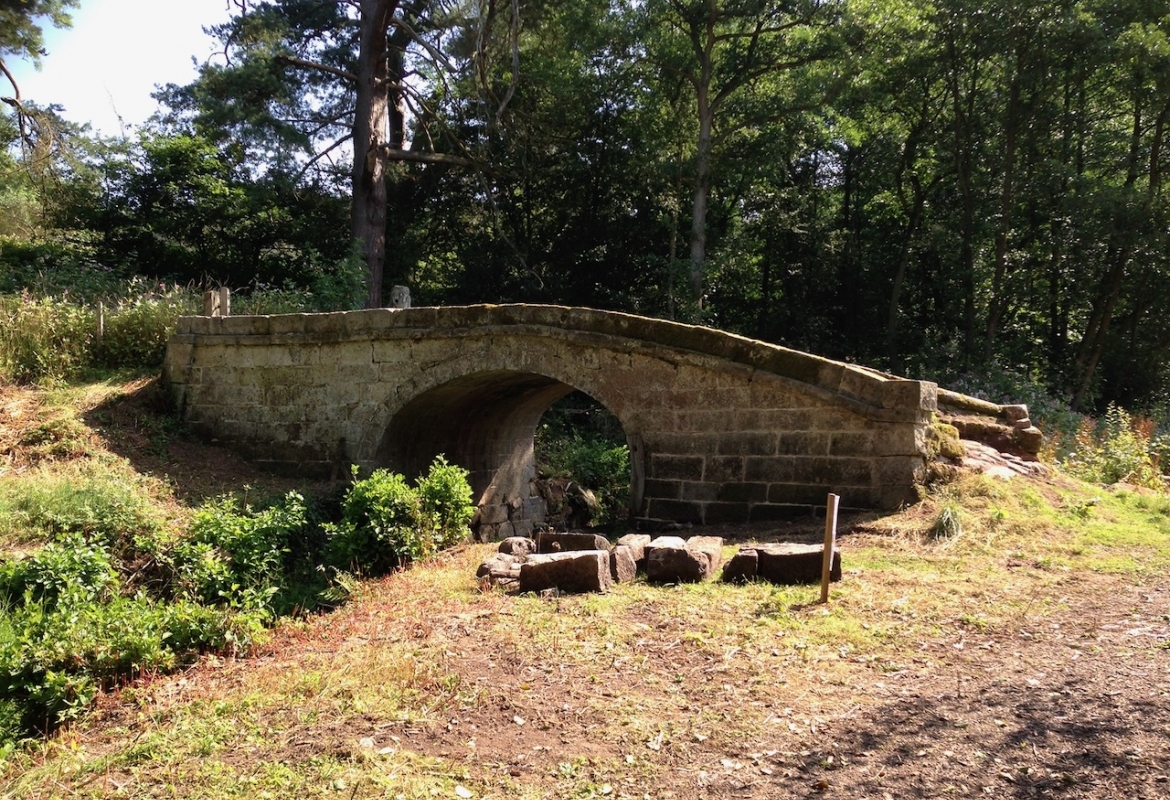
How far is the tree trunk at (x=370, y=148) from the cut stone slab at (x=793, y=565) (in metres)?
12.0

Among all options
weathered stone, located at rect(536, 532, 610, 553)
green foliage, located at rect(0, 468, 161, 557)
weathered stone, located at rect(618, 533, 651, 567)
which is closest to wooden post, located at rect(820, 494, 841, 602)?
weathered stone, located at rect(618, 533, 651, 567)

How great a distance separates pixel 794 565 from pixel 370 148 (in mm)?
13361

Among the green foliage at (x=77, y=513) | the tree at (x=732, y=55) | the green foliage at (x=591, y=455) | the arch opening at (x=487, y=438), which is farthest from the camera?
the tree at (x=732, y=55)

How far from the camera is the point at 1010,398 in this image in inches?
581

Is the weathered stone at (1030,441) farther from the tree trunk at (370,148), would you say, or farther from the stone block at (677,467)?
the tree trunk at (370,148)

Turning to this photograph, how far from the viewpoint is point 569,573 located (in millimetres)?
5914

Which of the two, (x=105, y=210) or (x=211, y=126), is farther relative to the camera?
(x=211, y=126)

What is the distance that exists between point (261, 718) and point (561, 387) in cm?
732

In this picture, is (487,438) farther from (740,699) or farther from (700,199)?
(740,699)

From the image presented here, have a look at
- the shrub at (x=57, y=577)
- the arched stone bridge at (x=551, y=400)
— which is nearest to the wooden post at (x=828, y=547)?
→ the arched stone bridge at (x=551, y=400)

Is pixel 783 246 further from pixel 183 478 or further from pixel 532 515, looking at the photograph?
pixel 183 478

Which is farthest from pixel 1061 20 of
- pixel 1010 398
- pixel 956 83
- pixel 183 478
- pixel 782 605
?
pixel 183 478

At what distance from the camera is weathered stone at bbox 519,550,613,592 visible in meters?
5.85

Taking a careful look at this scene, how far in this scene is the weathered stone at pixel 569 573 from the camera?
585 cm
